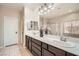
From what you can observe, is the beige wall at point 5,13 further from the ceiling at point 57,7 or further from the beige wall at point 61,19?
the beige wall at point 61,19

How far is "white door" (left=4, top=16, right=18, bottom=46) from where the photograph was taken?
258 centimetres

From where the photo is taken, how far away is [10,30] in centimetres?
260

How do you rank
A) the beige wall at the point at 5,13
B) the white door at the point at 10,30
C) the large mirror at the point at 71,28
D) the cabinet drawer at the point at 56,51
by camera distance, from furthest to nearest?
the white door at the point at 10,30 → the beige wall at the point at 5,13 → the large mirror at the point at 71,28 → the cabinet drawer at the point at 56,51

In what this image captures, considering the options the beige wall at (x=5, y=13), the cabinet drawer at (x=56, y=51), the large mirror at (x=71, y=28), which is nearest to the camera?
the cabinet drawer at (x=56, y=51)

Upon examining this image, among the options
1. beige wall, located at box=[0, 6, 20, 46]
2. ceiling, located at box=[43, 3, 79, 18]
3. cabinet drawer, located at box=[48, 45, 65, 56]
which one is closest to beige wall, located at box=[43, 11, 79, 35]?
ceiling, located at box=[43, 3, 79, 18]

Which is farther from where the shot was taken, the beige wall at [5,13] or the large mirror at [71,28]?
the beige wall at [5,13]

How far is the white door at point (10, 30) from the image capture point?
2.58 metres

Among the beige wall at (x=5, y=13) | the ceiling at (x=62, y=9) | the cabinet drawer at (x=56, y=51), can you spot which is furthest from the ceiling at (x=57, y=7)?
the cabinet drawer at (x=56, y=51)

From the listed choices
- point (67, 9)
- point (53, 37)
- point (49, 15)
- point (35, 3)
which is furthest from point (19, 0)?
point (53, 37)

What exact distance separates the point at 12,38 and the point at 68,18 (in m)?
1.37

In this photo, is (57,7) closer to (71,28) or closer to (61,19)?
(61,19)

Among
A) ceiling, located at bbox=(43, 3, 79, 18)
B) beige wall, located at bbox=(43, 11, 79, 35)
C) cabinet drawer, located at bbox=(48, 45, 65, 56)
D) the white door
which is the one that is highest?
ceiling, located at bbox=(43, 3, 79, 18)

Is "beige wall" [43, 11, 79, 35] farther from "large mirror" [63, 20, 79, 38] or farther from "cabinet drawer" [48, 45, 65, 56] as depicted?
"cabinet drawer" [48, 45, 65, 56]

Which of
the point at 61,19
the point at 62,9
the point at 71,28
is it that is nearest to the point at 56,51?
the point at 71,28
